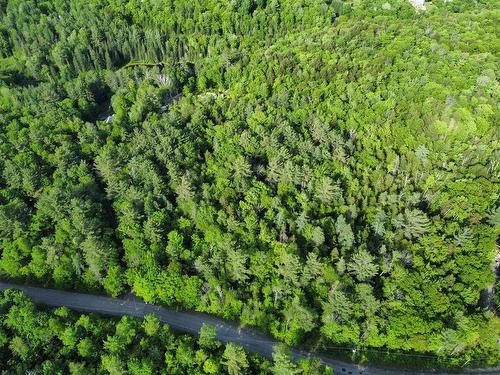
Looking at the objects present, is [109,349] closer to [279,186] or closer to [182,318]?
[182,318]

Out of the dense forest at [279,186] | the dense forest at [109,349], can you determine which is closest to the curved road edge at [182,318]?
the dense forest at [279,186]

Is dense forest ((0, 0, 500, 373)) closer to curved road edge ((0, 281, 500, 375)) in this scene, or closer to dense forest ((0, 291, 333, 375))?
dense forest ((0, 291, 333, 375))

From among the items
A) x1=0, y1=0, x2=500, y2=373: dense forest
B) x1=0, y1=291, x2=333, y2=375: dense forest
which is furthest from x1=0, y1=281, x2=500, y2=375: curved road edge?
x1=0, y1=291, x2=333, y2=375: dense forest

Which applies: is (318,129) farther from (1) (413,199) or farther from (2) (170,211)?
(2) (170,211)

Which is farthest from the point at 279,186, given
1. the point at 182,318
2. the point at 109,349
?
the point at 109,349

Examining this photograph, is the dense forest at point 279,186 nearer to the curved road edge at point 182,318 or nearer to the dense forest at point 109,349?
the dense forest at point 109,349

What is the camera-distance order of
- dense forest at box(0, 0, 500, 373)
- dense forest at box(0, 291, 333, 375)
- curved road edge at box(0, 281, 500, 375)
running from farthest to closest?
dense forest at box(0, 0, 500, 373) < curved road edge at box(0, 281, 500, 375) < dense forest at box(0, 291, 333, 375)

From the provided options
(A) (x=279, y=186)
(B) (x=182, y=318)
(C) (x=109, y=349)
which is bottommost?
(B) (x=182, y=318)
